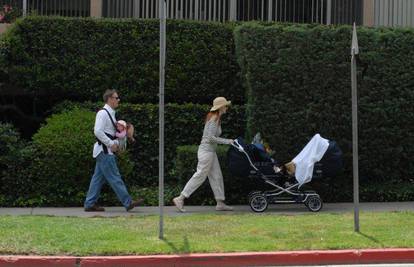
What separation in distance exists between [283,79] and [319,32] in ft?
3.80

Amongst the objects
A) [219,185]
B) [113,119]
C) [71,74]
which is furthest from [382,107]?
[71,74]

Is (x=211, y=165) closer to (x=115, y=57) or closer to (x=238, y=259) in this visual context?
(x=238, y=259)

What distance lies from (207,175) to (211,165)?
7.7 inches

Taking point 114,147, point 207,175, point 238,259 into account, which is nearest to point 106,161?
point 114,147

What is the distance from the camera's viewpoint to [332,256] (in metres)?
8.05

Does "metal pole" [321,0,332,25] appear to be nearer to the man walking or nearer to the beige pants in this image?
the beige pants

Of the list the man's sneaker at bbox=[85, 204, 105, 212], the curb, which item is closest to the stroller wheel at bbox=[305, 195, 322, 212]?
the curb

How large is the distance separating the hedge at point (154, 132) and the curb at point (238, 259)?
5791 millimetres

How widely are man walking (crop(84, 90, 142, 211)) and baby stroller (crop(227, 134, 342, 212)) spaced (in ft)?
6.42

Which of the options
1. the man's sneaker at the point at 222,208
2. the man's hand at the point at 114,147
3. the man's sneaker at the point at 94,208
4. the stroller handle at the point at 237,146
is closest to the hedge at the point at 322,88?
the stroller handle at the point at 237,146

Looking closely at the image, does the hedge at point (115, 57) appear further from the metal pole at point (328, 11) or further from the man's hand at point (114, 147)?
the metal pole at point (328, 11)

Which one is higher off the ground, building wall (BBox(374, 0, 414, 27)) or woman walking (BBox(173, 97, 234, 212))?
building wall (BBox(374, 0, 414, 27))

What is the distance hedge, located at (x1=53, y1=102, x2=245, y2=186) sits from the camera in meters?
13.7

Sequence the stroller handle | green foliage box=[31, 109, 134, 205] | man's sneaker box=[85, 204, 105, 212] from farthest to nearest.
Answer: green foliage box=[31, 109, 134, 205] → the stroller handle → man's sneaker box=[85, 204, 105, 212]
